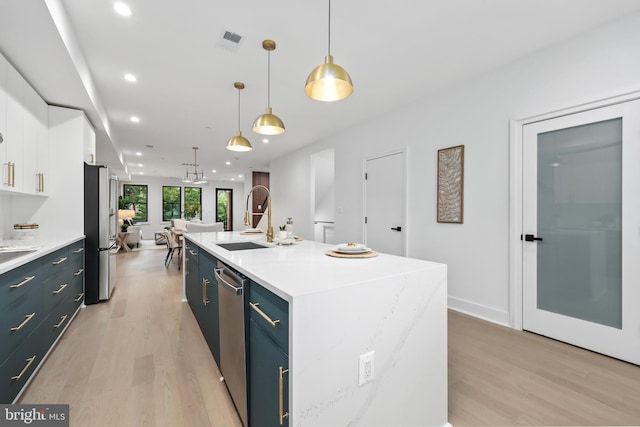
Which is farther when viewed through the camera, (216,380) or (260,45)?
(260,45)

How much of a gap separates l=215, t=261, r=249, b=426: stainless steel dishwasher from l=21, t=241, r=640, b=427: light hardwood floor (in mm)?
164

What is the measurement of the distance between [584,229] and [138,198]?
1353cm

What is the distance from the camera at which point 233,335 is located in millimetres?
1536

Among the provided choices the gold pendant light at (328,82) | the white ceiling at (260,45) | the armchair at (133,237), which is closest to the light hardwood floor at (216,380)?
the gold pendant light at (328,82)

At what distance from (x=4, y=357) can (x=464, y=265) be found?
12.1 ft

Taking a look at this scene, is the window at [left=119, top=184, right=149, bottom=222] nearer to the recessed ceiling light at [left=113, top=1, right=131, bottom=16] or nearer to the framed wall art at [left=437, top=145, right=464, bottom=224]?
the recessed ceiling light at [left=113, top=1, right=131, bottom=16]

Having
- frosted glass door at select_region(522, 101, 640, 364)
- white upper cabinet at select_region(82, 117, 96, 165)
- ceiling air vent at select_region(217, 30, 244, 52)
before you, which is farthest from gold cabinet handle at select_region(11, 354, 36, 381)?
frosted glass door at select_region(522, 101, 640, 364)

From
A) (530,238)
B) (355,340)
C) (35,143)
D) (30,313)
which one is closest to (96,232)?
(35,143)

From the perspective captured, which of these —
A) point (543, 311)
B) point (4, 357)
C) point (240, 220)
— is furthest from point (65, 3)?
point (240, 220)

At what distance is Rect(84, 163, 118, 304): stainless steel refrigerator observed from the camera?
3.48 m

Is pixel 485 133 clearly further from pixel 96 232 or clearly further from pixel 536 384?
pixel 96 232

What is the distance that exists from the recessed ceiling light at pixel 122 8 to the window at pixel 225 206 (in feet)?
38.1

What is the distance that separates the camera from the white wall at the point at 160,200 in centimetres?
1183

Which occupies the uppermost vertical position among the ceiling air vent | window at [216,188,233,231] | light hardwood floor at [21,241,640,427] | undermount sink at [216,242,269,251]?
the ceiling air vent
